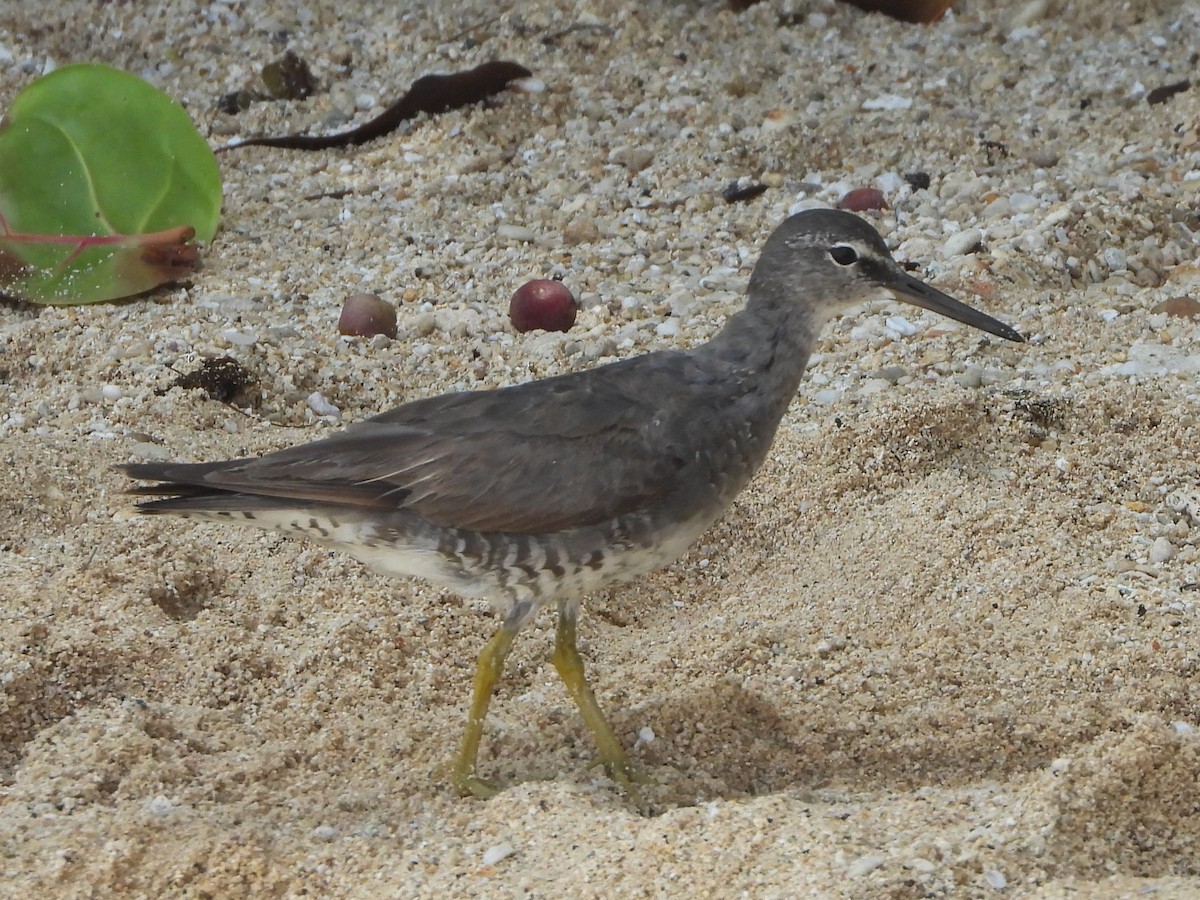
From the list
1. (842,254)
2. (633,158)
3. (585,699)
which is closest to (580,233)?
(633,158)

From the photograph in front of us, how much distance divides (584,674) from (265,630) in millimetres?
818

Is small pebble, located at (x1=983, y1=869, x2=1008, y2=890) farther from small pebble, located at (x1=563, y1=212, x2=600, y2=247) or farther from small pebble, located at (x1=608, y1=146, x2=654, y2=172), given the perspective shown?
small pebble, located at (x1=608, y1=146, x2=654, y2=172)

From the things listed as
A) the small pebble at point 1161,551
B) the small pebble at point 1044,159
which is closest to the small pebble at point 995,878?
the small pebble at point 1161,551

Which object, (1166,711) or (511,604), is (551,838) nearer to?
(511,604)

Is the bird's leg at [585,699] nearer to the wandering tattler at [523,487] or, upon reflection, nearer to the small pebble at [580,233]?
the wandering tattler at [523,487]

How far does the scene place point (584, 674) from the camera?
3.76 metres

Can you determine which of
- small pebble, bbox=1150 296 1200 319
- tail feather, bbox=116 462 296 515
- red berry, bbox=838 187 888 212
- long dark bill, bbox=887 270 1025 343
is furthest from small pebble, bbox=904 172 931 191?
tail feather, bbox=116 462 296 515

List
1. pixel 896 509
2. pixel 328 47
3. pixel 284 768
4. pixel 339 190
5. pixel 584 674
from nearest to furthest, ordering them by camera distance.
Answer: pixel 284 768 → pixel 584 674 → pixel 896 509 → pixel 339 190 → pixel 328 47

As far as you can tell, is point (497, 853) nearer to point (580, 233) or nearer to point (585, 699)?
point (585, 699)

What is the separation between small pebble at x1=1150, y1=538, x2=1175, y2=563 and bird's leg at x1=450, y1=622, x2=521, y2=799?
1.73 meters

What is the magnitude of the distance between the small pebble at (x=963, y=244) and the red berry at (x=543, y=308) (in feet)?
4.49

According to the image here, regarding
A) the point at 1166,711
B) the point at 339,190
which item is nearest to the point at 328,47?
the point at 339,190

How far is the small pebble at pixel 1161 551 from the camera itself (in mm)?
4094

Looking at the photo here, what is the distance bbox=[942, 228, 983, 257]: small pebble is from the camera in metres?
5.54
